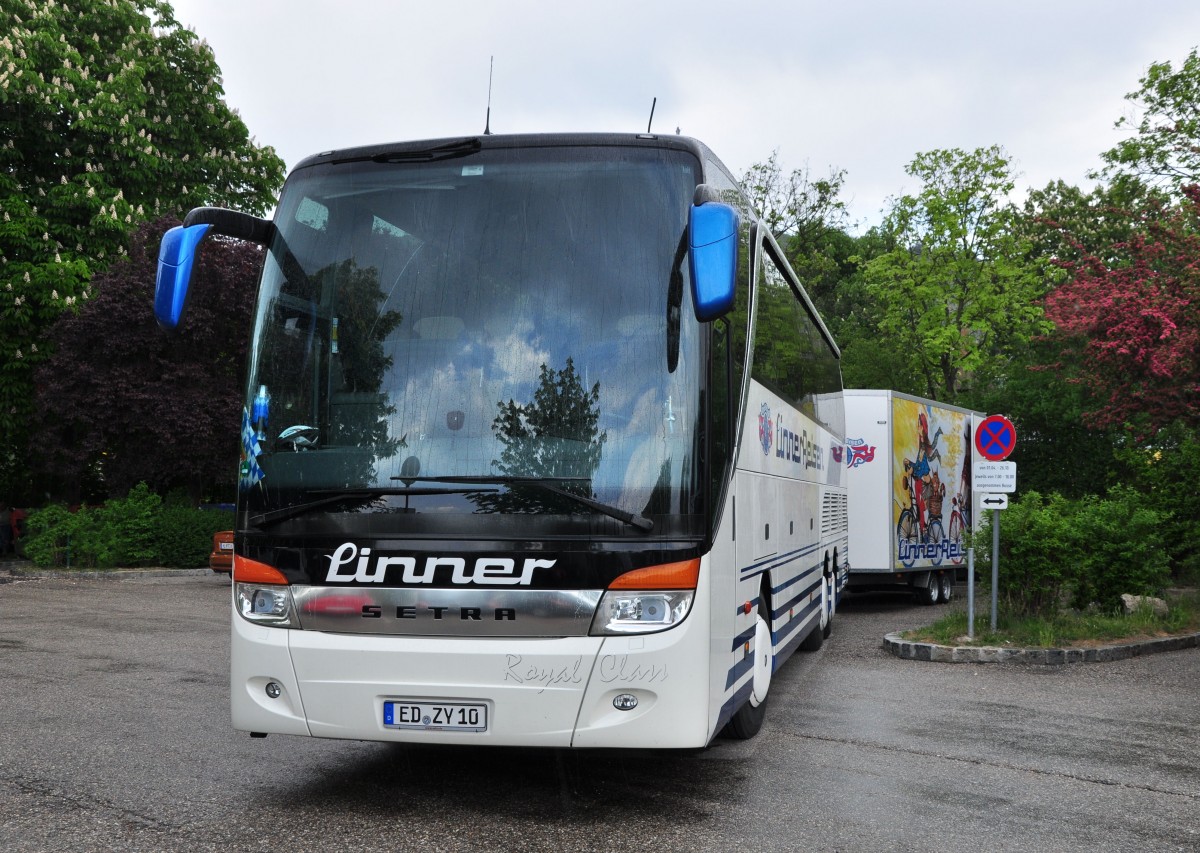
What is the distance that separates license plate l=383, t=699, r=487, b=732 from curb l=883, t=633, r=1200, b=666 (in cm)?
762

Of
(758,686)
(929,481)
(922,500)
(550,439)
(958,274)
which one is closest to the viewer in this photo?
(550,439)

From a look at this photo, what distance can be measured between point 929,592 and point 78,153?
21.5m

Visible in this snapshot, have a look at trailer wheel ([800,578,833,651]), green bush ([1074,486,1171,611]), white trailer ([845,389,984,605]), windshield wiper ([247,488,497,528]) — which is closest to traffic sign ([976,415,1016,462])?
green bush ([1074,486,1171,611])

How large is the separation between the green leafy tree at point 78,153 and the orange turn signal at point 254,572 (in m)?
21.8

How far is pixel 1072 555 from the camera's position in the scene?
13133 mm

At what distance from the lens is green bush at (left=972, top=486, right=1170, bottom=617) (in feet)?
43.1

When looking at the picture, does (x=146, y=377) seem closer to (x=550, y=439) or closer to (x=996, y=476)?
(x=996, y=476)

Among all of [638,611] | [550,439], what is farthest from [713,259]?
[638,611]

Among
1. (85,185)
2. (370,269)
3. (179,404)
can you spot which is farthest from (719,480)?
(85,185)

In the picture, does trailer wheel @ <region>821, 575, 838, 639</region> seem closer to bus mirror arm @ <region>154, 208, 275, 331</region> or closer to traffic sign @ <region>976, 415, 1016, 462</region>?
traffic sign @ <region>976, 415, 1016, 462</region>

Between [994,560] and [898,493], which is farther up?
[898,493]

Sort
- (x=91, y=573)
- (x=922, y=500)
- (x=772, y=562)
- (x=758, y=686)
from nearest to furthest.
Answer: (x=758, y=686) < (x=772, y=562) < (x=922, y=500) < (x=91, y=573)

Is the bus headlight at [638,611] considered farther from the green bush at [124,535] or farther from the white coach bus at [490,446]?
the green bush at [124,535]

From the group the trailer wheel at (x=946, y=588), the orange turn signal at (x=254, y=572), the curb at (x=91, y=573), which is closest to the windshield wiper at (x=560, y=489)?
the orange turn signal at (x=254, y=572)
